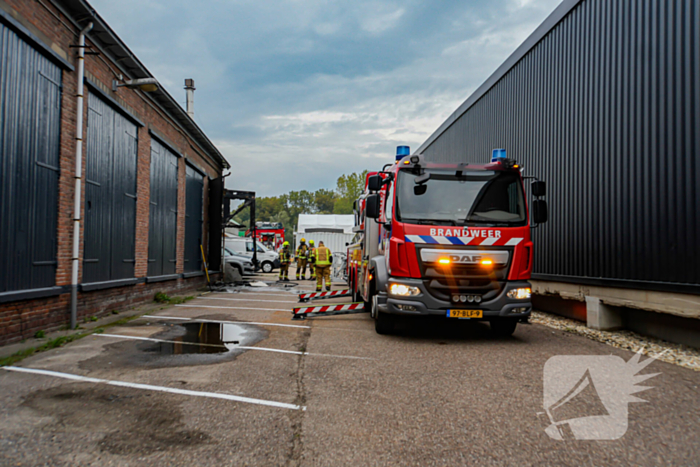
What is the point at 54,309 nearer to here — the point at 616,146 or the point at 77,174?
the point at 77,174

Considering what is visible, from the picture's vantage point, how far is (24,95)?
6.89 m

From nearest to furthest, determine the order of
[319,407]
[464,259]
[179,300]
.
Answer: [319,407], [464,259], [179,300]

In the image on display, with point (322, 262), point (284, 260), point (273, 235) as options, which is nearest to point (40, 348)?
point (322, 262)

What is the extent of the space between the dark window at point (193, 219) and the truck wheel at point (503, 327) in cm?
1085

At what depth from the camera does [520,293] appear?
23.8 feet

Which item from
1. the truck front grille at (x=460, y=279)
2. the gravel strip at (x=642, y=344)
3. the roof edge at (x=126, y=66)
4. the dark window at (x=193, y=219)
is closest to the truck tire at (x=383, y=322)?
the truck front grille at (x=460, y=279)

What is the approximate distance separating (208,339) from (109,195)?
165 inches

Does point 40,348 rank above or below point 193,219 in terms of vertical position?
below

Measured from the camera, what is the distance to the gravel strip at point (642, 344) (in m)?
6.38

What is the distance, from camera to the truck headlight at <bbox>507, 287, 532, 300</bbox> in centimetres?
721

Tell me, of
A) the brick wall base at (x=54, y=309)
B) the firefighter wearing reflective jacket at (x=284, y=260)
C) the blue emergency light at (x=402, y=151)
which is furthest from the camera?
the firefighter wearing reflective jacket at (x=284, y=260)

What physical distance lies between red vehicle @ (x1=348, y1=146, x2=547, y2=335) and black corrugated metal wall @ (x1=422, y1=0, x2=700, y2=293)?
61.9 inches

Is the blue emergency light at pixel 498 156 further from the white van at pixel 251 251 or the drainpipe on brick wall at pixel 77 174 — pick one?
the white van at pixel 251 251

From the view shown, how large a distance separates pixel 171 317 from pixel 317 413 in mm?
6700
